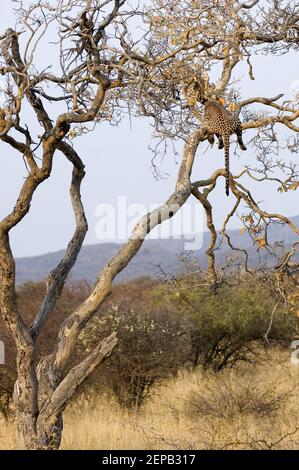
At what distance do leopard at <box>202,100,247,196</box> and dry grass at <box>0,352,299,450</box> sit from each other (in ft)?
10.0

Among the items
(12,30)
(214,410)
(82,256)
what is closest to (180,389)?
(214,410)

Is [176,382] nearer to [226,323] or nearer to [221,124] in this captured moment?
[226,323]

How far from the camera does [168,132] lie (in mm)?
9656

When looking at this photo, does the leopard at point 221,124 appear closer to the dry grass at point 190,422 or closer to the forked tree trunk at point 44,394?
the forked tree trunk at point 44,394

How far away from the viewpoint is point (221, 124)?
9820 mm

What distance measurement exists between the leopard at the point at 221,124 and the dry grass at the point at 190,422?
3.06 metres

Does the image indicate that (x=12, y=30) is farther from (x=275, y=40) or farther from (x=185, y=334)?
(x=185, y=334)

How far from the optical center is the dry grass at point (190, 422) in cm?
1098

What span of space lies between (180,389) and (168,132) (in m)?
7.67

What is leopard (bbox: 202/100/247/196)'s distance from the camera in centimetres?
980

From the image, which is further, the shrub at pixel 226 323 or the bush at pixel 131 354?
the shrub at pixel 226 323

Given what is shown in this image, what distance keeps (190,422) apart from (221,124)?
4.83m
